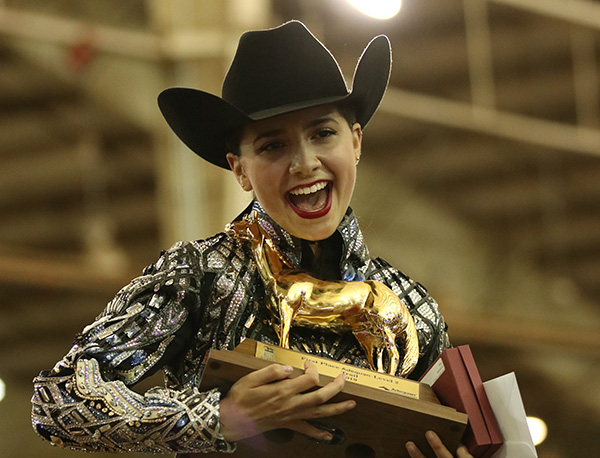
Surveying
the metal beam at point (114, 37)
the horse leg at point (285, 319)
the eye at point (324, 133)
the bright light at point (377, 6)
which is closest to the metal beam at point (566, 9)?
the metal beam at point (114, 37)

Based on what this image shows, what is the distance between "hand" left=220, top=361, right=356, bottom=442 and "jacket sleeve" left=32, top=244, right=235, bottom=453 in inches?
1.0

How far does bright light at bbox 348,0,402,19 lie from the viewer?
3.23m

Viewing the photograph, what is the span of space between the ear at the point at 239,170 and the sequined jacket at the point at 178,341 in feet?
0.18

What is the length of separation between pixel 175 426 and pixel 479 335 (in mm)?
5228

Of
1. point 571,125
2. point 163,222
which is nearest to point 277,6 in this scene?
point 163,222

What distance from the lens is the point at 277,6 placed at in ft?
14.7

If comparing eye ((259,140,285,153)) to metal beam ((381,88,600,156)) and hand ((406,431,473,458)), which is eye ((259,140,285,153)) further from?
metal beam ((381,88,600,156))

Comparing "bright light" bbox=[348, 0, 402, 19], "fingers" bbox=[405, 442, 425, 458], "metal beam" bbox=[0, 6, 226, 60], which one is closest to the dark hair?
"fingers" bbox=[405, 442, 425, 458]

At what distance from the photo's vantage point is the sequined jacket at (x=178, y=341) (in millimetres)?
1413

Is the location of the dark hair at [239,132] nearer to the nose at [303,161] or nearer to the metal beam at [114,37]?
the nose at [303,161]

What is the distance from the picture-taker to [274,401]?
4.53 ft

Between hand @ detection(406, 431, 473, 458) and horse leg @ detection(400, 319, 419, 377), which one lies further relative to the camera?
horse leg @ detection(400, 319, 419, 377)

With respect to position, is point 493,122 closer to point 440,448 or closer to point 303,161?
point 303,161

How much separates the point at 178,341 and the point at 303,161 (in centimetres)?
36
